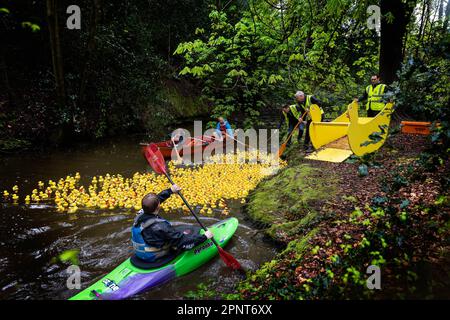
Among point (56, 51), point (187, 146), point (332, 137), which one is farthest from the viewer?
point (56, 51)

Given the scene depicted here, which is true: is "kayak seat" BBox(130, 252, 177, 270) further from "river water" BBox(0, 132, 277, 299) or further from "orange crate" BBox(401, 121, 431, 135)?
"orange crate" BBox(401, 121, 431, 135)

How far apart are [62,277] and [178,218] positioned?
2699 millimetres

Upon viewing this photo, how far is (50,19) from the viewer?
10.6 metres

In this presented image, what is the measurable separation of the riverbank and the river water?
509mm

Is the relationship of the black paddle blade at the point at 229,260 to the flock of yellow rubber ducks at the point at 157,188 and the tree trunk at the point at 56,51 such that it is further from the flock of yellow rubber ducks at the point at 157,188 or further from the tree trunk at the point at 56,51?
the tree trunk at the point at 56,51

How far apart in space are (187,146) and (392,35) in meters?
7.06

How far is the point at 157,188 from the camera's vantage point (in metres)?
8.22

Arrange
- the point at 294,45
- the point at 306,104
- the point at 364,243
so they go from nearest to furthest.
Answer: the point at 364,243 < the point at 294,45 < the point at 306,104

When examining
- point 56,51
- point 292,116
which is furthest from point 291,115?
point 56,51

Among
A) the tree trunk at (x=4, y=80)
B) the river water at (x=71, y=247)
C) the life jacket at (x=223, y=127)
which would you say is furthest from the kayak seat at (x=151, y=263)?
the tree trunk at (x=4, y=80)

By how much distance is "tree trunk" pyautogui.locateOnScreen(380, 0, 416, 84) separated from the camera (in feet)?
25.6

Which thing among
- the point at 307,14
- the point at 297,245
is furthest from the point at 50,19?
the point at 297,245

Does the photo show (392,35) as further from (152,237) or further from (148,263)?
(148,263)
